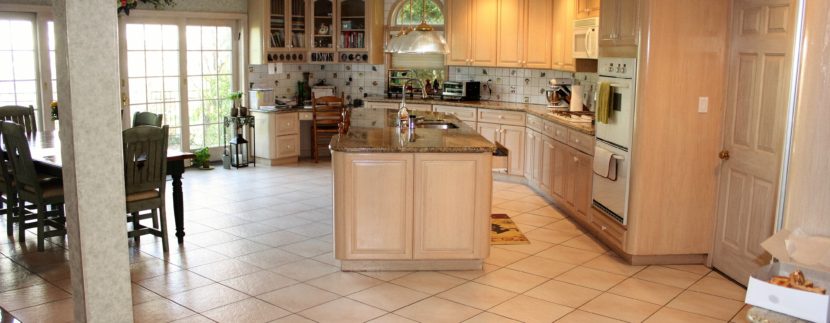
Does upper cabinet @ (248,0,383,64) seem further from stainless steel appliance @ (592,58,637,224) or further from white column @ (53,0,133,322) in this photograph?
white column @ (53,0,133,322)

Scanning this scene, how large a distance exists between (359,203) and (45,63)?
4521 mm

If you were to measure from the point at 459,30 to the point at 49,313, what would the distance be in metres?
6.06

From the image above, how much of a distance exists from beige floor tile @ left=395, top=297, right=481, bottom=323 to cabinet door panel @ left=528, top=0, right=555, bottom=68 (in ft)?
14.7

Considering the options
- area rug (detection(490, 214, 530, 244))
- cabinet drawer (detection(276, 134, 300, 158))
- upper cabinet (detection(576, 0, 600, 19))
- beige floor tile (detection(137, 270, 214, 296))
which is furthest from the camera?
cabinet drawer (detection(276, 134, 300, 158))

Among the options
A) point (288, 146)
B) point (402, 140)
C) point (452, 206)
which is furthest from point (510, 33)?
point (452, 206)

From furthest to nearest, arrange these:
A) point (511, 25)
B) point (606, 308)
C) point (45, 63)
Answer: point (511, 25)
point (45, 63)
point (606, 308)

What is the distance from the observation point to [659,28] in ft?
16.8

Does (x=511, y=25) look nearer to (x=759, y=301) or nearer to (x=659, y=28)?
(x=659, y=28)

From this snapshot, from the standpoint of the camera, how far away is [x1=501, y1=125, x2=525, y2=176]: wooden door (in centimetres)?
842

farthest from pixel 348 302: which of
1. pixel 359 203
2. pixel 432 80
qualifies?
pixel 432 80

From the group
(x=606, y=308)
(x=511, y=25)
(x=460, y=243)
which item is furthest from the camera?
(x=511, y=25)

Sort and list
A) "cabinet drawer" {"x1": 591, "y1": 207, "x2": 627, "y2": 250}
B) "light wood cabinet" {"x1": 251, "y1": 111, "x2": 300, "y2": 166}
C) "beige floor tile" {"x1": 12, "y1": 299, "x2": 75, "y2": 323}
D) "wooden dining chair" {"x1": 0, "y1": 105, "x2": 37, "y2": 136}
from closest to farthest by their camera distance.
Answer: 1. "beige floor tile" {"x1": 12, "y1": 299, "x2": 75, "y2": 323}
2. "cabinet drawer" {"x1": 591, "y1": 207, "x2": 627, "y2": 250}
3. "wooden dining chair" {"x1": 0, "y1": 105, "x2": 37, "y2": 136}
4. "light wood cabinet" {"x1": 251, "y1": 111, "x2": 300, "y2": 166}

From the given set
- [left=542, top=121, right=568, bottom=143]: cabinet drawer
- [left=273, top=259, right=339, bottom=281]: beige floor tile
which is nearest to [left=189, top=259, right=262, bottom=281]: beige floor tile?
[left=273, top=259, right=339, bottom=281]: beige floor tile

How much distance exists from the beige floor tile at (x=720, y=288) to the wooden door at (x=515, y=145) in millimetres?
3499
